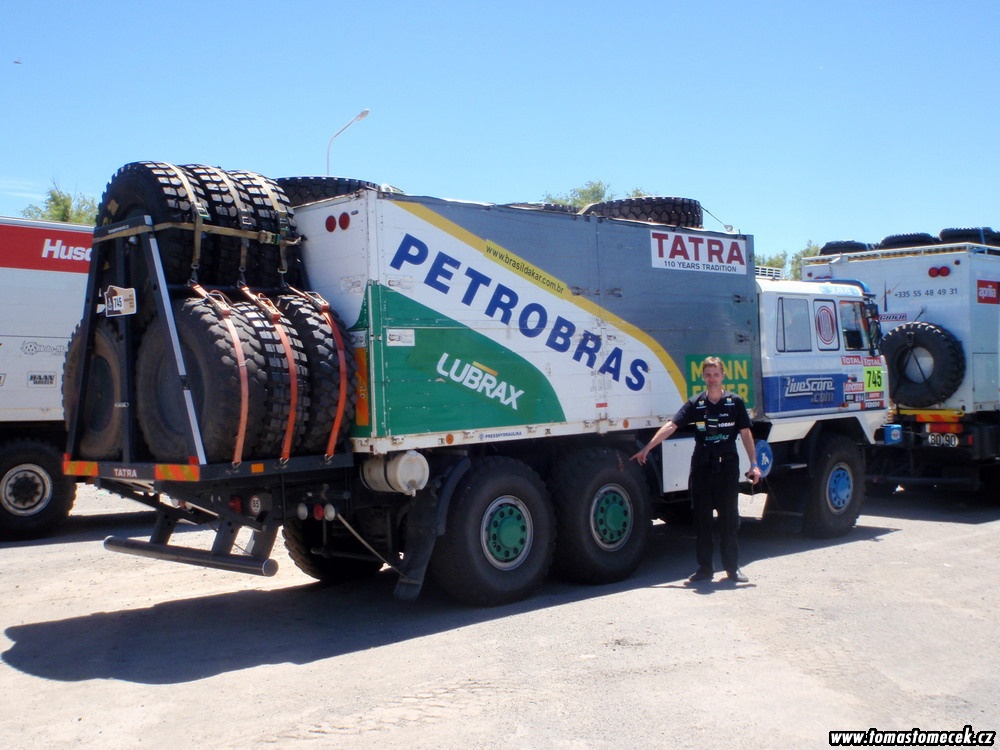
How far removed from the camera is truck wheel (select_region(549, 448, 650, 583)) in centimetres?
830

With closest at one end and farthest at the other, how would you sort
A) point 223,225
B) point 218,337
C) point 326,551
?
point 218,337 → point 223,225 → point 326,551

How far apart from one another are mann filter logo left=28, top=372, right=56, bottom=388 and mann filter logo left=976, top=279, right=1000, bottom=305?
1197cm

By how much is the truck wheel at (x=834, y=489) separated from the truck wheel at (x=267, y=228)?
6.33m

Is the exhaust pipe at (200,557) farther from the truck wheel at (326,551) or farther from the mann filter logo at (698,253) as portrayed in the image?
the mann filter logo at (698,253)

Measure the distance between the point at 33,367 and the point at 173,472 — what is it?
20.3 ft

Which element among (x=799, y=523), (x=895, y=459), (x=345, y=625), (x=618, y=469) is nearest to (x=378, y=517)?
(x=345, y=625)

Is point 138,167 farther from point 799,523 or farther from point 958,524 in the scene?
point 958,524

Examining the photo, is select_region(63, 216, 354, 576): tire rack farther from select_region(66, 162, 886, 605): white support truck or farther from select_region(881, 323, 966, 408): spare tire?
select_region(881, 323, 966, 408): spare tire

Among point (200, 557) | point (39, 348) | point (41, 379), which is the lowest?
point (200, 557)

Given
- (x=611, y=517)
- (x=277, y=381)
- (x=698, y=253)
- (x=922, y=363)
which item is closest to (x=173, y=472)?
(x=277, y=381)

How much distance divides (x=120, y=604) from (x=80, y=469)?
137 cm

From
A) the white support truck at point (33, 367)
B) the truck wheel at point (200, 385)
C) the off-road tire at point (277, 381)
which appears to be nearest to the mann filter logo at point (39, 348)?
the white support truck at point (33, 367)

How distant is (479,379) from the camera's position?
25.5 ft

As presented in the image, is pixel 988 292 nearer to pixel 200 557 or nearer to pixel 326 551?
pixel 326 551
